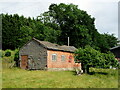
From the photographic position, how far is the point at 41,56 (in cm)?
3117

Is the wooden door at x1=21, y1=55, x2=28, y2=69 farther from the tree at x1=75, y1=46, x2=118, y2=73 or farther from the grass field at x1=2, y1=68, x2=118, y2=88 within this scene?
the grass field at x1=2, y1=68, x2=118, y2=88

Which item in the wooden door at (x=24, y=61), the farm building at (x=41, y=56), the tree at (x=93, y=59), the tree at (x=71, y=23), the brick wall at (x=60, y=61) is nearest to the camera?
the tree at (x=93, y=59)

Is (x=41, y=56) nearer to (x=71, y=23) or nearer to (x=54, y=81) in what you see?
(x=54, y=81)

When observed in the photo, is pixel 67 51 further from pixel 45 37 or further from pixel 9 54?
pixel 45 37

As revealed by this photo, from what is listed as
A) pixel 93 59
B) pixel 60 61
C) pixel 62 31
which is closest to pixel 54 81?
pixel 93 59

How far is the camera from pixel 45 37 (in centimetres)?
5475

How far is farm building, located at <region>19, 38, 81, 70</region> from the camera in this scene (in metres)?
30.9

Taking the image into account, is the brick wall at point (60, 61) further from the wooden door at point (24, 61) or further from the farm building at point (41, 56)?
the wooden door at point (24, 61)

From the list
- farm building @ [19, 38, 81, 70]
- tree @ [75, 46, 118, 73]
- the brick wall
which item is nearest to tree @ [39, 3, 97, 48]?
the brick wall

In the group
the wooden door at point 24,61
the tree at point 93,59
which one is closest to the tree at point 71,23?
the wooden door at point 24,61

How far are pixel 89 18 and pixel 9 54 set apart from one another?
80.3ft


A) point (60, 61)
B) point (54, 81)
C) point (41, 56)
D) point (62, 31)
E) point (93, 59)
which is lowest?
point (54, 81)

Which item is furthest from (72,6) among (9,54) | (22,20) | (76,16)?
(9,54)

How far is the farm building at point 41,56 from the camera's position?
30.9 metres
